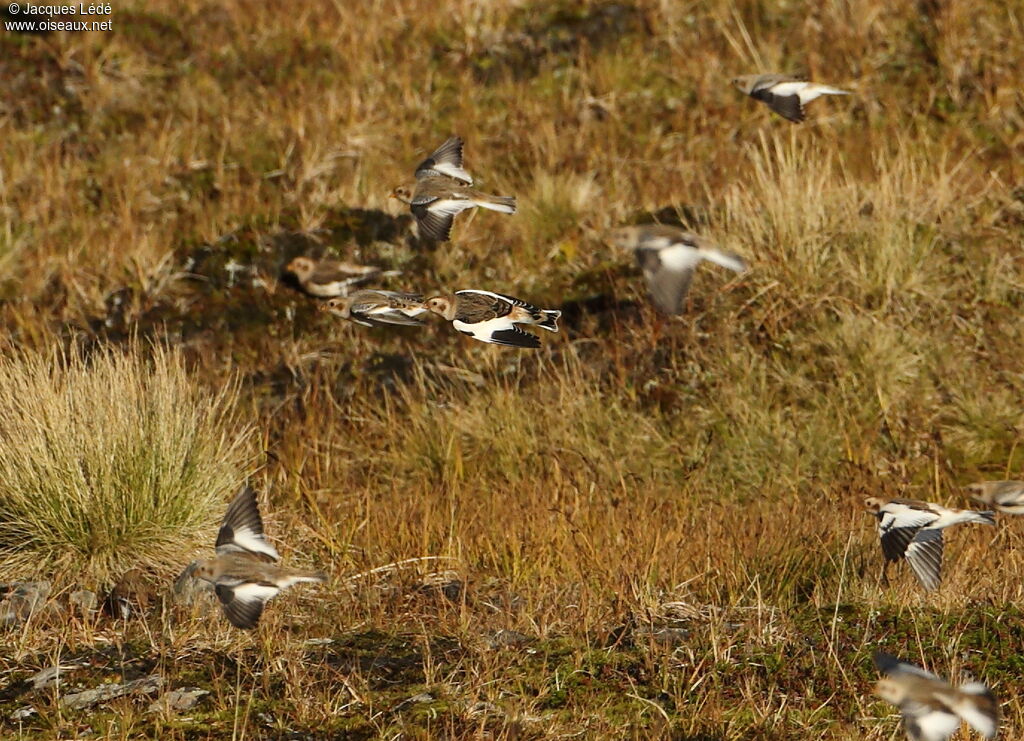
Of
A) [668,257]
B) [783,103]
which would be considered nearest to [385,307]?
[668,257]

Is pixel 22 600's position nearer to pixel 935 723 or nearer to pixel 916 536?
pixel 916 536

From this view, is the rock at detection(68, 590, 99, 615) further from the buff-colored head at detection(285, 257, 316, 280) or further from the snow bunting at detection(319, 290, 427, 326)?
the buff-colored head at detection(285, 257, 316, 280)

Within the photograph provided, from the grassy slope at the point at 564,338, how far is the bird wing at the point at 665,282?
4.10 ft

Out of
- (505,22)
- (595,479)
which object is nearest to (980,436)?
(595,479)

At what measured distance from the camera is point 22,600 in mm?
6125

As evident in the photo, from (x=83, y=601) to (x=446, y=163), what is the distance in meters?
2.85

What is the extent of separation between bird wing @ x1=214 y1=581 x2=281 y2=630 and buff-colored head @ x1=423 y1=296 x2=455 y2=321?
134 cm

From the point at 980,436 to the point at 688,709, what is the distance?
4158mm

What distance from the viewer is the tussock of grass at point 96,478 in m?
6.48

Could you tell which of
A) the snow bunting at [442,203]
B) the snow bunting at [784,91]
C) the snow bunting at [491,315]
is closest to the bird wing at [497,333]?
the snow bunting at [491,315]

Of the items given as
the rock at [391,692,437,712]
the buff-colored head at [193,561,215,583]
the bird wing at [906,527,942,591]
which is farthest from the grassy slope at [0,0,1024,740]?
the buff-colored head at [193,561,215,583]

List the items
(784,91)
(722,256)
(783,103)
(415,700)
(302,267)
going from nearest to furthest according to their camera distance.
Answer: (415,700), (722,256), (783,103), (784,91), (302,267)

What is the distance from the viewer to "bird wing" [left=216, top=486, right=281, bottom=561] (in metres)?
5.24

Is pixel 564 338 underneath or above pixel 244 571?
underneath
